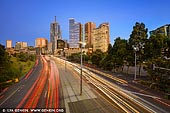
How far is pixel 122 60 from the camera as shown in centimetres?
6556

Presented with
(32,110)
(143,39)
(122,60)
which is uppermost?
(143,39)

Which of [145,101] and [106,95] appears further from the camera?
[106,95]

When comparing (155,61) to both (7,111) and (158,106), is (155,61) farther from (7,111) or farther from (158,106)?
(7,111)

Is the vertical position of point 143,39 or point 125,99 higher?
point 143,39

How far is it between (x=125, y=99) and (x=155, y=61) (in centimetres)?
1537

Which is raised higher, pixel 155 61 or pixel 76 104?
pixel 155 61

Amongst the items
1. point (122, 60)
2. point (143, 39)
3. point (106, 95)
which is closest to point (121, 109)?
point (106, 95)

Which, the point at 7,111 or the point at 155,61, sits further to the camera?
the point at 155,61

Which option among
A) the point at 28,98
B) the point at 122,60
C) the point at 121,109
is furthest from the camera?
the point at 122,60

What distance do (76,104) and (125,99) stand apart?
7728mm

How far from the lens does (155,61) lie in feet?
139

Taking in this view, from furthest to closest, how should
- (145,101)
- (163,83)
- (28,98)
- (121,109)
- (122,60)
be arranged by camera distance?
1. (122,60)
2. (163,83)
3. (28,98)
4. (145,101)
5. (121,109)

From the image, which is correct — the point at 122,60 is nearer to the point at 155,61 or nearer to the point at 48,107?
the point at 155,61

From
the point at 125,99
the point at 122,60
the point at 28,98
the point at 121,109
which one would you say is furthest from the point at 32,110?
the point at 122,60
